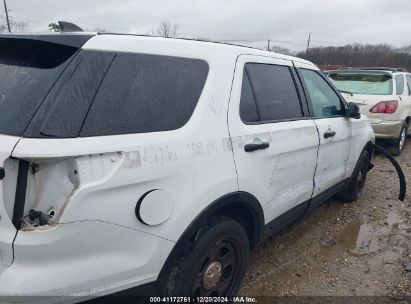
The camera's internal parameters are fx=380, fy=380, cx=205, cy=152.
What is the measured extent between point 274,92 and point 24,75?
1813 mm

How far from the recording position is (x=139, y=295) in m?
1.96

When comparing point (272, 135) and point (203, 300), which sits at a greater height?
point (272, 135)

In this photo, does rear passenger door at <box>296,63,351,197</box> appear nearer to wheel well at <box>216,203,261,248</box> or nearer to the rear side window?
the rear side window

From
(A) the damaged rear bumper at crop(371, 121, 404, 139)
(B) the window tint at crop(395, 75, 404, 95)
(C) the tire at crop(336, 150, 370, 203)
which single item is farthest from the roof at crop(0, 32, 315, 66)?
(B) the window tint at crop(395, 75, 404, 95)

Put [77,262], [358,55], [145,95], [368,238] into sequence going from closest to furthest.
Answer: [77,262], [145,95], [368,238], [358,55]

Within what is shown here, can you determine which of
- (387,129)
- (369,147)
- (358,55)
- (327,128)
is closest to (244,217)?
(327,128)

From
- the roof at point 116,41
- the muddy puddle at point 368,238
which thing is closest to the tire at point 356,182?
the muddy puddle at point 368,238

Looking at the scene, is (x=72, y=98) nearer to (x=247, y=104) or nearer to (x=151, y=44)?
(x=151, y=44)

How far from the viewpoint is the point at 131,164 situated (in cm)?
174

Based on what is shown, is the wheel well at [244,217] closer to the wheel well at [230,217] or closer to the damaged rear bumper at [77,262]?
the wheel well at [230,217]

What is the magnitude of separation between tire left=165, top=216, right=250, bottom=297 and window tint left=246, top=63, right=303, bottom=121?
847 mm

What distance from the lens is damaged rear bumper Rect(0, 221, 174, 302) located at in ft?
5.14

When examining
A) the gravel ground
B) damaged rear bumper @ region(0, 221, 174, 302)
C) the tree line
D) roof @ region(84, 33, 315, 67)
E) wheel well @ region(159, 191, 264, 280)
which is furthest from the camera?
the tree line

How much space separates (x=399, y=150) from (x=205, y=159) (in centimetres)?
638
